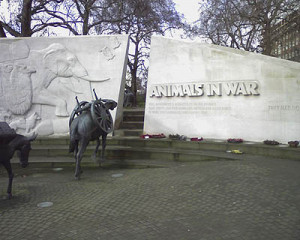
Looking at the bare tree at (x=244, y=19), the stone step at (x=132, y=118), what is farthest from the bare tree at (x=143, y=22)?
the stone step at (x=132, y=118)

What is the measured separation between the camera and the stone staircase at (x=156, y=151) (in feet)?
25.7

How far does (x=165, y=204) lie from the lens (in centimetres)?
466

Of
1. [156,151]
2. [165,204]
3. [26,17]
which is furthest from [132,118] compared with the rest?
[26,17]

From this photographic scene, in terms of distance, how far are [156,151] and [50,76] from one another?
17.9 ft

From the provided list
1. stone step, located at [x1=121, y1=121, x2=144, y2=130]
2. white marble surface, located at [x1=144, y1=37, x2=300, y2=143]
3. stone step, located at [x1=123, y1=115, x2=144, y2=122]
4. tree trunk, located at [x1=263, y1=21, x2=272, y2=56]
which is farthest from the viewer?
tree trunk, located at [x1=263, y1=21, x2=272, y2=56]

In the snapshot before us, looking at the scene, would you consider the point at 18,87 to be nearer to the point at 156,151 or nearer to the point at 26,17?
the point at 156,151

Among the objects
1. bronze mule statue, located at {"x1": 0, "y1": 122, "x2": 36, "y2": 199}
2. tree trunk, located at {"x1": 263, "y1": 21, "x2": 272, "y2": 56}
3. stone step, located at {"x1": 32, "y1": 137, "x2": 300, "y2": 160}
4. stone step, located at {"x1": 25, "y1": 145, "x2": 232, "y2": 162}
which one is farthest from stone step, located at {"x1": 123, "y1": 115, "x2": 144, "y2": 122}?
tree trunk, located at {"x1": 263, "y1": 21, "x2": 272, "y2": 56}

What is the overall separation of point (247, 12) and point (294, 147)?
58.2 feet

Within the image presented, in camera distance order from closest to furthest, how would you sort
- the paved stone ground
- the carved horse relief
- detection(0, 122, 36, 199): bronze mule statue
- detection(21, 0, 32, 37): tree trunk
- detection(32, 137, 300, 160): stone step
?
the paved stone ground, detection(0, 122, 36, 199): bronze mule statue, detection(32, 137, 300, 160): stone step, the carved horse relief, detection(21, 0, 32, 37): tree trunk

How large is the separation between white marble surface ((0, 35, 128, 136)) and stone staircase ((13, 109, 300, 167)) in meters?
1.29

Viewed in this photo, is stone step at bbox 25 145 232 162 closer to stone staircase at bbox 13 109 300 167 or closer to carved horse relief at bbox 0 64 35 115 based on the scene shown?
stone staircase at bbox 13 109 300 167

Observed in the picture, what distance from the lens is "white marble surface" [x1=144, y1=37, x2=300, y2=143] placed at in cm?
831

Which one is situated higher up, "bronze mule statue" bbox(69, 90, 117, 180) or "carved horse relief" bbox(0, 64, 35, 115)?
"carved horse relief" bbox(0, 64, 35, 115)

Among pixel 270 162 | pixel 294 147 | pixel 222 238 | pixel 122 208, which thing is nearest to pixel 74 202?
pixel 122 208
